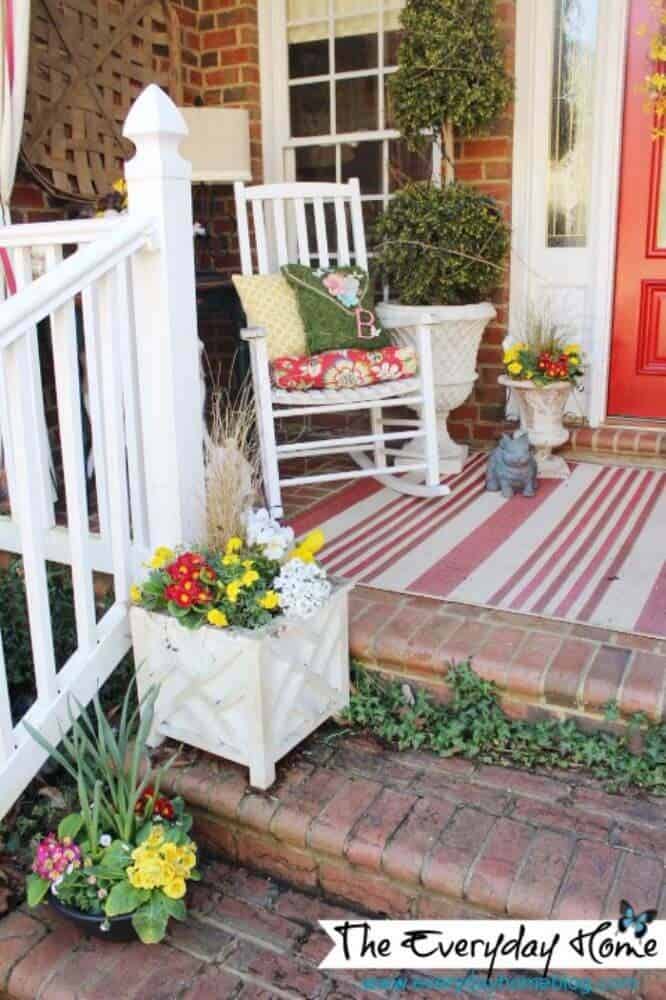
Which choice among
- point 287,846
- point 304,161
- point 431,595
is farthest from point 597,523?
point 304,161

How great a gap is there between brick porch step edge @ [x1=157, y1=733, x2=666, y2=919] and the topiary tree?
7.71ft

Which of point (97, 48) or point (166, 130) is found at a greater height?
point (97, 48)

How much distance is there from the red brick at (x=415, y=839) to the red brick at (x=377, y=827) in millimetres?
14

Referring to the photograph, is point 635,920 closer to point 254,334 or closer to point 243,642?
point 243,642

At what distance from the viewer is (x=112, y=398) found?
1830 millimetres

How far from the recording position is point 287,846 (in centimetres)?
174

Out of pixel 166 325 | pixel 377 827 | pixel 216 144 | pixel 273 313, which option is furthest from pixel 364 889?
pixel 216 144

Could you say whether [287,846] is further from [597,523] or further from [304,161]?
[304,161]

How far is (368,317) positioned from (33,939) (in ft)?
7.33

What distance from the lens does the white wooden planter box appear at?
1.73 meters

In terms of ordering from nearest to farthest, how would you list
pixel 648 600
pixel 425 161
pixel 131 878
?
pixel 131 878 < pixel 648 600 < pixel 425 161

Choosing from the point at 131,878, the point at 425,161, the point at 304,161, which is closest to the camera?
the point at 131,878

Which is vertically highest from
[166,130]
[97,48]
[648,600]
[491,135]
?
[97,48]

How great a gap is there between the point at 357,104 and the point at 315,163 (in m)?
0.32
